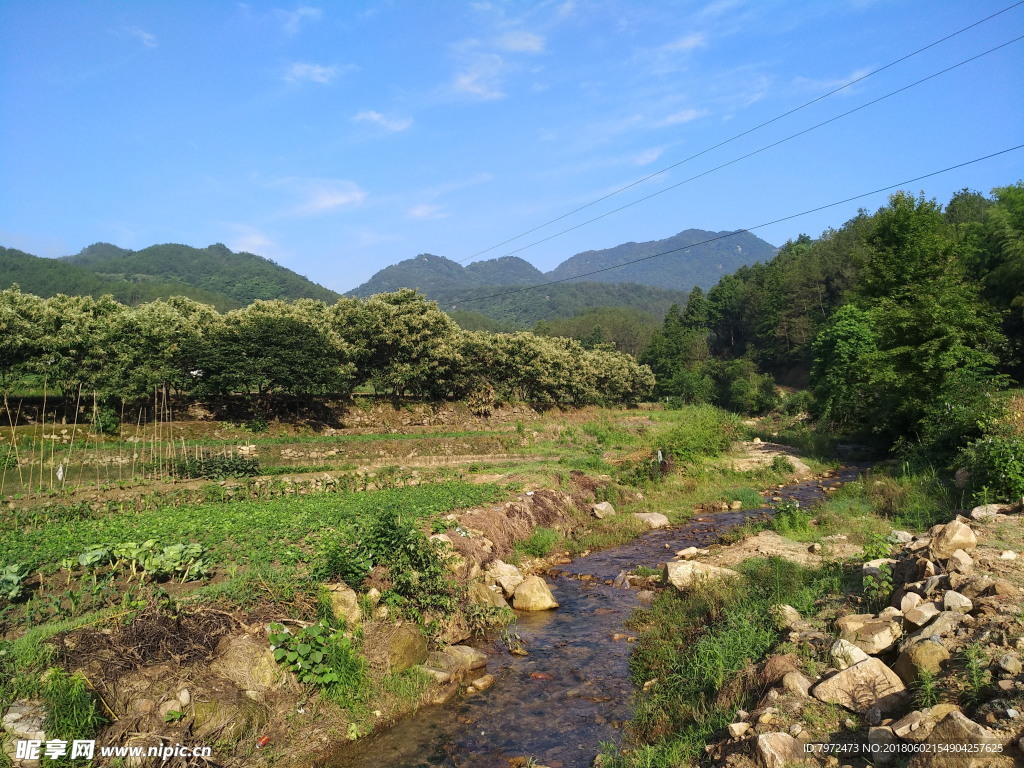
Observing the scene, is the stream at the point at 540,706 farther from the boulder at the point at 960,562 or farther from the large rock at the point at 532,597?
the boulder at the point at 960,562

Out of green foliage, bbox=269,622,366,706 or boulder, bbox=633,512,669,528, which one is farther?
boulder, bbox=633,512,669,528

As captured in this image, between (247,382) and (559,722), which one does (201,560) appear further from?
(247,382)

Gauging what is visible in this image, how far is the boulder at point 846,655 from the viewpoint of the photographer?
6914mm

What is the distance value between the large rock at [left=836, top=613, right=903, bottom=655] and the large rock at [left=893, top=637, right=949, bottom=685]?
68cm

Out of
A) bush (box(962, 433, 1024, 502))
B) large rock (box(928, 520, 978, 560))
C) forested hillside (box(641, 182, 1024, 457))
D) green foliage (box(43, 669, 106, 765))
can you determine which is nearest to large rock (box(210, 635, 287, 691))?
green foliage (box(43, 669, 106, 765))

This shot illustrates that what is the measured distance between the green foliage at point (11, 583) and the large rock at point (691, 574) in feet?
36.0

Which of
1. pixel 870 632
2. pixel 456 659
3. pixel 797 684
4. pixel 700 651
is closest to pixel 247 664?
pixel 456 659

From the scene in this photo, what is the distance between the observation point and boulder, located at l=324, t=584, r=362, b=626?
9.25 m

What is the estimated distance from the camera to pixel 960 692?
584 centimetres

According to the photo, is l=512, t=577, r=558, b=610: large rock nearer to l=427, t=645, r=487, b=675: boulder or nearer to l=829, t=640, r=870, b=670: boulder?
l=427, t=645, r=487, b=675: boulder

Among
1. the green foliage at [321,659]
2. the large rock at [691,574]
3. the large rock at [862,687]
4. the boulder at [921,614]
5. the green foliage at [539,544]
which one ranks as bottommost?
the green foliage at [539,544]

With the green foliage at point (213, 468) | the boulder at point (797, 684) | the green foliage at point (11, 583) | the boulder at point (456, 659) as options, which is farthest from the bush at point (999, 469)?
the green foliage at point (213, 468)

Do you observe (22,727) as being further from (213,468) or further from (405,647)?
(213,468)

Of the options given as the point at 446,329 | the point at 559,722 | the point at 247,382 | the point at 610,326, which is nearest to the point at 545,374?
the point at 446,329
